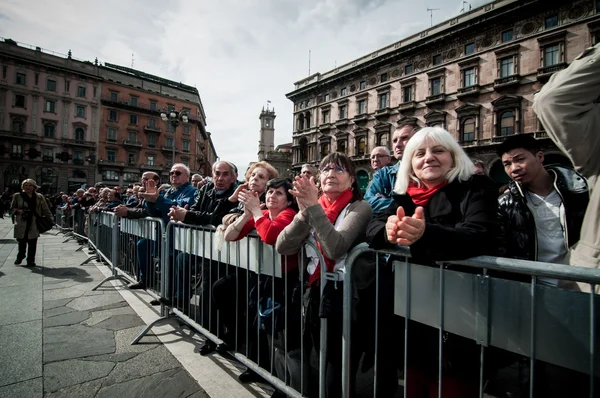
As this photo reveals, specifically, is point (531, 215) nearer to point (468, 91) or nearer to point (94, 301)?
point (94, 301)

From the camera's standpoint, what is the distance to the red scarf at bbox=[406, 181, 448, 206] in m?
1.56

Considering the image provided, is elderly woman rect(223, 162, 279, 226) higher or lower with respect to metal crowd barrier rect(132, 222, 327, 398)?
higher

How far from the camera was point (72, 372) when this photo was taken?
236 centimetres

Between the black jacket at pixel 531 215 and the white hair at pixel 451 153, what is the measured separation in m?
0.61

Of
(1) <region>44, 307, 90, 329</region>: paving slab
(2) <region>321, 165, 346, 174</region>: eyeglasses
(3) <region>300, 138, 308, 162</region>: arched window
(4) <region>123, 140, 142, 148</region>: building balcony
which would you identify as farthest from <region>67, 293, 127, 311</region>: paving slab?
(4) <region>123, 140, 142, 148</region>: building balcony

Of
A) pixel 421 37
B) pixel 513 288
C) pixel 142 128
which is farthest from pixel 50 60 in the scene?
pixel 513 288

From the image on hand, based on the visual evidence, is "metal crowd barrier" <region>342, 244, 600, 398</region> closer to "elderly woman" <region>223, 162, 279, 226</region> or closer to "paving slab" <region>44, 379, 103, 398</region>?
"elderly woman" <region>223, 162, 279, 226</region>

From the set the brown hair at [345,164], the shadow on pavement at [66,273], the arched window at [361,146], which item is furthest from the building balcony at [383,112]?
the brown hair at [345,164]

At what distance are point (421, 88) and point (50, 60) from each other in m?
48.2

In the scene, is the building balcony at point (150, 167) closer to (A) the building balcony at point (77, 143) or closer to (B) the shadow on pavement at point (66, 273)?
(A) the building balcony at point (77, 143)

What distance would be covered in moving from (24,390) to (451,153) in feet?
11.1

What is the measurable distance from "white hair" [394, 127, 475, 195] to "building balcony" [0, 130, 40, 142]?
5088 centimetres

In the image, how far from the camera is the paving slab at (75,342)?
8.68 ft

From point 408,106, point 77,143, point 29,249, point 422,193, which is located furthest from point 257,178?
point 77,143
